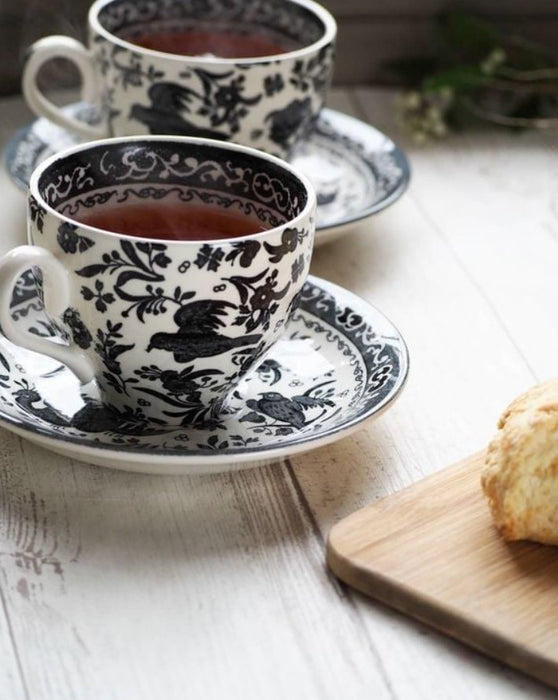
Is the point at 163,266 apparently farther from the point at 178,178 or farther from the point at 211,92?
the point at 211,92

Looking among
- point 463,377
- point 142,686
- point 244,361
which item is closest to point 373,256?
point 463,377

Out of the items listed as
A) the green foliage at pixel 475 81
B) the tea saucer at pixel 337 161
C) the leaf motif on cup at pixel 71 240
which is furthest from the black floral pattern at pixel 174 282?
the green foliage at pixel 475 81

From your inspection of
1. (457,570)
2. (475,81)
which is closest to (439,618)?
(457,570)

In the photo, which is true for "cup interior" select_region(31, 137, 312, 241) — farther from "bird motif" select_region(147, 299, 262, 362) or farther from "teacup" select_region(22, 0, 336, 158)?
"teacup" select_region(22, 0, 336, 158)

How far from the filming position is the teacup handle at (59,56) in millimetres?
1182

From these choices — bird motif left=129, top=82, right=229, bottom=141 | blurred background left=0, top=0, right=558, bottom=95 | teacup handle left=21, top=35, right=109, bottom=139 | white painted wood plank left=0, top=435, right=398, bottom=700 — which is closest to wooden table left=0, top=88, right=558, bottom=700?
white painted wood plank left=0, top=435, right=398, bottom=700

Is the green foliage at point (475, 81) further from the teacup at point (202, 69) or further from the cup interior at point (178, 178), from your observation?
the cup interior at point (178, 178)

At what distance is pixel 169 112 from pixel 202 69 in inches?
2.0

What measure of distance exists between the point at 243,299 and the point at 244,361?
0.05 m

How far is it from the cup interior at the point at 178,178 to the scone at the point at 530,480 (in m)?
0.22

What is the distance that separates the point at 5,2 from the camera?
142 centimetres

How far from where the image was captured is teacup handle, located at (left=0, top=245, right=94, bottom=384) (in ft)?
2.52

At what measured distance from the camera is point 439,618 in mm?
684

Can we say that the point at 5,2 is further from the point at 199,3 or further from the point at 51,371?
the point at 51,371
